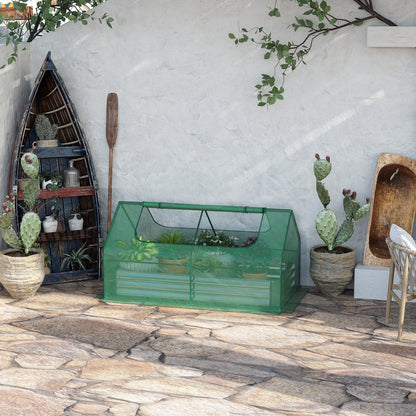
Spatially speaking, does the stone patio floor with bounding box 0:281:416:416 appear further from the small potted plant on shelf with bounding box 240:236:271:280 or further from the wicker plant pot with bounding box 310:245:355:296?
the small potted plant on shelf with bounding box 240:236:271:280

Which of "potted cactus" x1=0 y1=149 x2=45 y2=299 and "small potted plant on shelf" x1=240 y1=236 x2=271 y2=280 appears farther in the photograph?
"potted cactus" x1=0 y1=149 x2=45 y2=299

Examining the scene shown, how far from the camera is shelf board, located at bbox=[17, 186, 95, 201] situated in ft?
18.2

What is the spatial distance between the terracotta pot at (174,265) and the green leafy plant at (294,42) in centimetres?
143

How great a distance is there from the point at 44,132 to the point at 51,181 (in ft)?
1.39

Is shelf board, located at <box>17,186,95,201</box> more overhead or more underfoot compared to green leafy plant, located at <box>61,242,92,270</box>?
more overhead

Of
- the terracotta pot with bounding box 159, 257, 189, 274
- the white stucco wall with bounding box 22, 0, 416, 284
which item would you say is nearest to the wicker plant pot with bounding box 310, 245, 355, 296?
the white stucco wall with bounding box 22, 0, 416, 284

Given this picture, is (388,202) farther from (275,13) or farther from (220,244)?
(275,13)

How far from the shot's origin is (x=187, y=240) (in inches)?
222

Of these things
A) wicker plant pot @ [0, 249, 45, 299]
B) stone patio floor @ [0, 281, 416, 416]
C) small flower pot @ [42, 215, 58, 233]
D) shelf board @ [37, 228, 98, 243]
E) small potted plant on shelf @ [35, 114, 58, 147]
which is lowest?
stone patio floor @ [0, 281, 416, 416]

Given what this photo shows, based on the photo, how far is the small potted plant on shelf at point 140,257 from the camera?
16.9 ft

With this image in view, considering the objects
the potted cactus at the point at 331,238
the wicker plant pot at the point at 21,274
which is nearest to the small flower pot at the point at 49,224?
the wicker plant pot at the point at 21,274

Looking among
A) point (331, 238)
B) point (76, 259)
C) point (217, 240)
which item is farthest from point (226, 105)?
point (76, 259)

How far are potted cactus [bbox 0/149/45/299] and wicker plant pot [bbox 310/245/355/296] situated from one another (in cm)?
218

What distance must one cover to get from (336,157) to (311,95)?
547 mm
